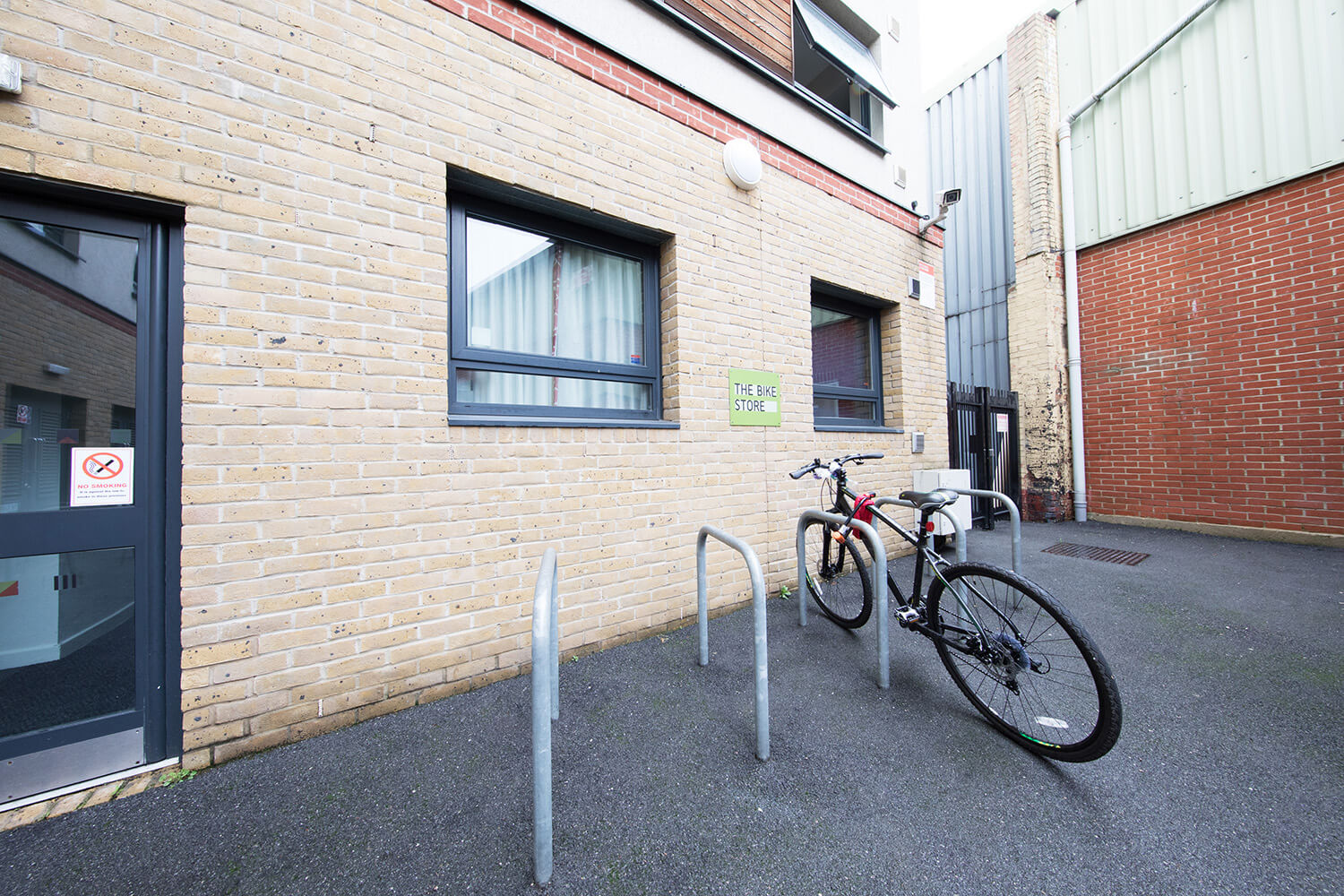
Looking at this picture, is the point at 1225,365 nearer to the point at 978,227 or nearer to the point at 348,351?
the point at 978,227

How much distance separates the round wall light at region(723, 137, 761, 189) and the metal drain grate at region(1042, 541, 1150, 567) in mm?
4923

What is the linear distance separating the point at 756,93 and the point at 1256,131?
6.33 meters

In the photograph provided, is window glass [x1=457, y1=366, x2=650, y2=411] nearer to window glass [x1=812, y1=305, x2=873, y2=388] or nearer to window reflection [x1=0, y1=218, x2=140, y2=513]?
window reflection [x1=0, y1=218, x2=140, y2=513]

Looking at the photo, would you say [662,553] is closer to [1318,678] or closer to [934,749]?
[934,749]

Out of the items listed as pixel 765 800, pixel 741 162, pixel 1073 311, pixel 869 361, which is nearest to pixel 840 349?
pixel 869 361

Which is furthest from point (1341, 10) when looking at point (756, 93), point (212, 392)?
point (212, 392)

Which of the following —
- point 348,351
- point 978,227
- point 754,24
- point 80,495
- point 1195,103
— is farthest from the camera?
point 978,227

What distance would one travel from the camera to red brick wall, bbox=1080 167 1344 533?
4.89m

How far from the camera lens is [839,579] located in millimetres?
3168

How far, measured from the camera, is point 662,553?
2.97 meters

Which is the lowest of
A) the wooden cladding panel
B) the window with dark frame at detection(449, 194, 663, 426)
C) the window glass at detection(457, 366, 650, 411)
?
the window glass at detection(457, 366, 650, 411)

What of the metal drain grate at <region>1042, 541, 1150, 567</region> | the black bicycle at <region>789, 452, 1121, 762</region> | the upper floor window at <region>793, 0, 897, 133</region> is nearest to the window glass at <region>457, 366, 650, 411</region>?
the black bicycle at <region>789, 452, 1121, 762</region>

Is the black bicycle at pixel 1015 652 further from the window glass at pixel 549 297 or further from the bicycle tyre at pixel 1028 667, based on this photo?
the window glass at pixel 549 297

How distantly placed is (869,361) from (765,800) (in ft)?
14.0
